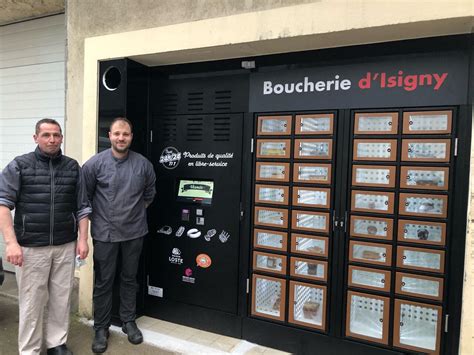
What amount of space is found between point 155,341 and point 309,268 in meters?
1.64

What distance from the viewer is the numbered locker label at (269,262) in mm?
3408

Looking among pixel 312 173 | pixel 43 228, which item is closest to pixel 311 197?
pixel 312 173

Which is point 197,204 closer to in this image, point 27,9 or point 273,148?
point 273,148

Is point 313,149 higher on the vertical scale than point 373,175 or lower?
higher

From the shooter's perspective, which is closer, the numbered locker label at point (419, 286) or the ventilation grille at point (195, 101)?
the numbered locker label at point (419, 286)

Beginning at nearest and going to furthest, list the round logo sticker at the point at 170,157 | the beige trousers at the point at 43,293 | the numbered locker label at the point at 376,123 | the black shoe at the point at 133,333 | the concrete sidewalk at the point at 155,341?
the beige trousers at the point at 43,293
the numbered locker label at the point at 376,123
the concrete sidewalk at the point at 155,341
the black shoe at the point at 133,333
the round logo sticker at the point at 170,157

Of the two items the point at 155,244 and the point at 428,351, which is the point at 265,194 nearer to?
the point at 155,244

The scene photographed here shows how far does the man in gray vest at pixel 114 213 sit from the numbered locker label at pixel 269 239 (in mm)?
1093

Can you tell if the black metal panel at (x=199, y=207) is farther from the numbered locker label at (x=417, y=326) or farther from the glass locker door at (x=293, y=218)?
the numbered locker label at (x=417, y=326)

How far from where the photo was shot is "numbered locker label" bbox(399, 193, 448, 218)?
110 inches

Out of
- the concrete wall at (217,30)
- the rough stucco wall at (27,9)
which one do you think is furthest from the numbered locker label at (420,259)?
the rough stucco wall at (27,9)

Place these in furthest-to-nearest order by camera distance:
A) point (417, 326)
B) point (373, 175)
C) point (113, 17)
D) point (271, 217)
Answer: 1. point (113, 17)
2. point (271, 217)
3. point (373, 175)
4. point (417, 326)

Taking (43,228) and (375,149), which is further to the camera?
(375,149)

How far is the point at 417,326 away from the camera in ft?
9.62
